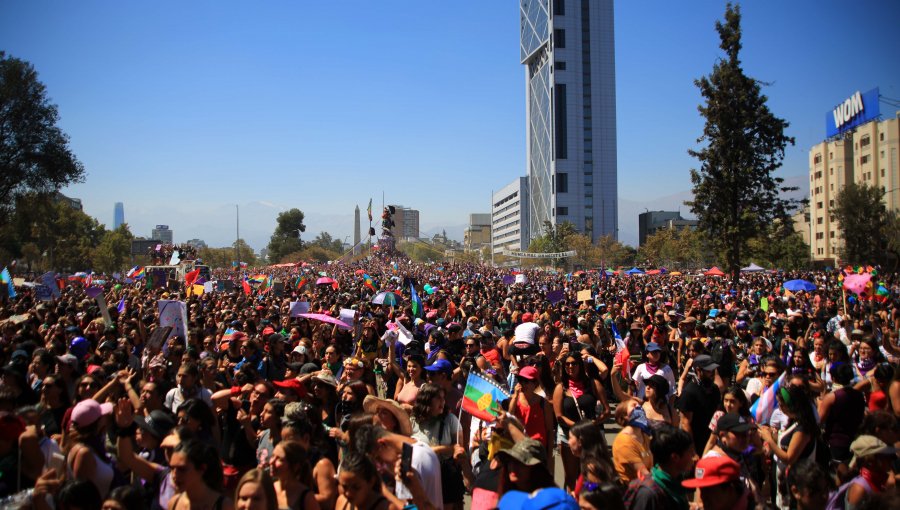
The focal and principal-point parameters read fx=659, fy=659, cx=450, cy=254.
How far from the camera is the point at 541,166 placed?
146 m

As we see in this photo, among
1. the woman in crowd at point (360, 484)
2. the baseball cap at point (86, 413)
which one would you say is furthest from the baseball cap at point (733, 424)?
the baseball cap at point (86, 413)

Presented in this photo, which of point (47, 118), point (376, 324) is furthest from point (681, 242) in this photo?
point (376, 324)

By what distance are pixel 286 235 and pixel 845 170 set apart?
111 m

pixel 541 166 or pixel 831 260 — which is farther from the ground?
pixel 541 166

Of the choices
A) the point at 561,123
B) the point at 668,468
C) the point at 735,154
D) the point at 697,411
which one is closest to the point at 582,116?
the point at 561,123

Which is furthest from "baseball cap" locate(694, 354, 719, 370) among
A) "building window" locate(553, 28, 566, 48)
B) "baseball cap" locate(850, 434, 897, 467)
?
"building window" locate(553, 28, 566, 48)

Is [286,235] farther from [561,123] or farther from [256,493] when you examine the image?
[256,493]

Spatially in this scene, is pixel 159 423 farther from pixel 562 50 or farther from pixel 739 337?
pixel 562 50

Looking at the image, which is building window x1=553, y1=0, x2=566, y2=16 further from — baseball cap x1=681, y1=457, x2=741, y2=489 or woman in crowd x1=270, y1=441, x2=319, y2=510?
woman in crowd x1=270, y1=441, x2=319, y2=510

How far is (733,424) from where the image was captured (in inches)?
167

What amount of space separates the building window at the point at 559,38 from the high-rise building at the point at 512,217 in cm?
3663

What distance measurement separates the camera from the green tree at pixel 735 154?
2614cm

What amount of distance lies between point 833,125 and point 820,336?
8462 centimetres

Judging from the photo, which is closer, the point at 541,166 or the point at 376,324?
the point at 376,324
